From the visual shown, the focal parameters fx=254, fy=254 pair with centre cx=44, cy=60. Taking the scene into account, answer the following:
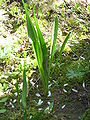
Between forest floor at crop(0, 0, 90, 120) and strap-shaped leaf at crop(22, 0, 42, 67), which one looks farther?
forest floor at crop(0, 0, 90, 120)

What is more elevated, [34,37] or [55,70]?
[34,37]

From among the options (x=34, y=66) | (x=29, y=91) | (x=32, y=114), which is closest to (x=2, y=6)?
(x=34, y=66)

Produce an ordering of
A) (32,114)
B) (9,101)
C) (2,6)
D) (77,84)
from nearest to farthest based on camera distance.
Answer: (32,114) < (9,101) < (77,84) < (2,6)

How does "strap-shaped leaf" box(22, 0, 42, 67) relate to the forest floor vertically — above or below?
above

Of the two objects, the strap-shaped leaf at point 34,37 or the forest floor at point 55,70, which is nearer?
the strap-shaped leaf at point 34,37

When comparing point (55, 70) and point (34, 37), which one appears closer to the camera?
point (34, 37)

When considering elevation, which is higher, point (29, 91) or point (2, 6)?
point (2, 6)

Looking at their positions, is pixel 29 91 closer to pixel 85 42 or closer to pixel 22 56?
pixel 22 56

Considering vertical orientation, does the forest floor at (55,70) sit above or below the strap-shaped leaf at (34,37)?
below
